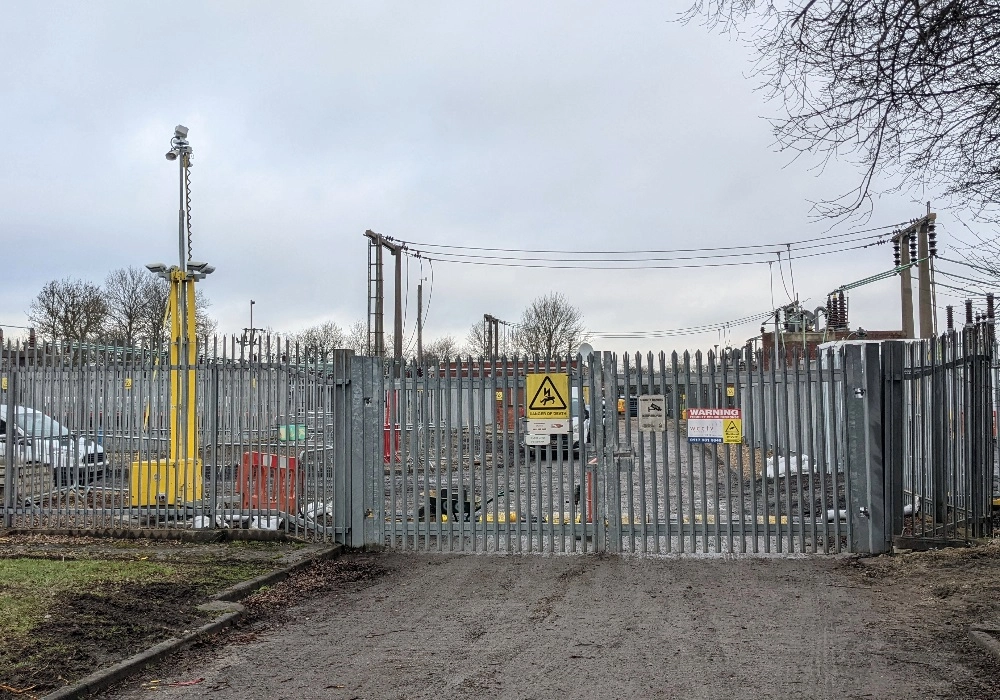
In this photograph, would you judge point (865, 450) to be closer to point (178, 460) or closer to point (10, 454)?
point (178, 460)

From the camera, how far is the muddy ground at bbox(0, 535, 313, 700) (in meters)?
6.15

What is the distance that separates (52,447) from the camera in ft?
39.9

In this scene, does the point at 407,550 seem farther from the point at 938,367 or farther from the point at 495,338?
the point at 495,338

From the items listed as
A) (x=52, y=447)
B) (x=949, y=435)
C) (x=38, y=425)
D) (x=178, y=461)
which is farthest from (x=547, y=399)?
(x=38, y=425)

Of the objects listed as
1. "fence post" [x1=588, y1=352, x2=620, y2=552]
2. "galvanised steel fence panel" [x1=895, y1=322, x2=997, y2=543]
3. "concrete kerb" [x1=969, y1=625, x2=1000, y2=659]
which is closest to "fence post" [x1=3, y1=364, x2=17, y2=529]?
"fence post" [x1=588, y1=352, x2=620, y2=552]

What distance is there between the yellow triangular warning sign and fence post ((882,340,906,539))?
3.61m

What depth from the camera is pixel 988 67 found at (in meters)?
7.00

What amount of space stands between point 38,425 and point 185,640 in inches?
260

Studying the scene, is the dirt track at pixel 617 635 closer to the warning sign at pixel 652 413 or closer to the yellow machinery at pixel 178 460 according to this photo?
the warning sign at pixel 652 413

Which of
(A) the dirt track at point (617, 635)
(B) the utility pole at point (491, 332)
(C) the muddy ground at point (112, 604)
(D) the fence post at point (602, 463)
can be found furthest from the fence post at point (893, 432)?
(B) the utility pole at point (491, 332)

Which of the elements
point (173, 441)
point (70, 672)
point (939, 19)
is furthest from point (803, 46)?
point (173, 441)

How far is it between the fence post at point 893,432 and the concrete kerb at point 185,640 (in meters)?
6.53

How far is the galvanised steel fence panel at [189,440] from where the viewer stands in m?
11.1

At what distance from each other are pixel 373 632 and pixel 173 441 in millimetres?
5641
